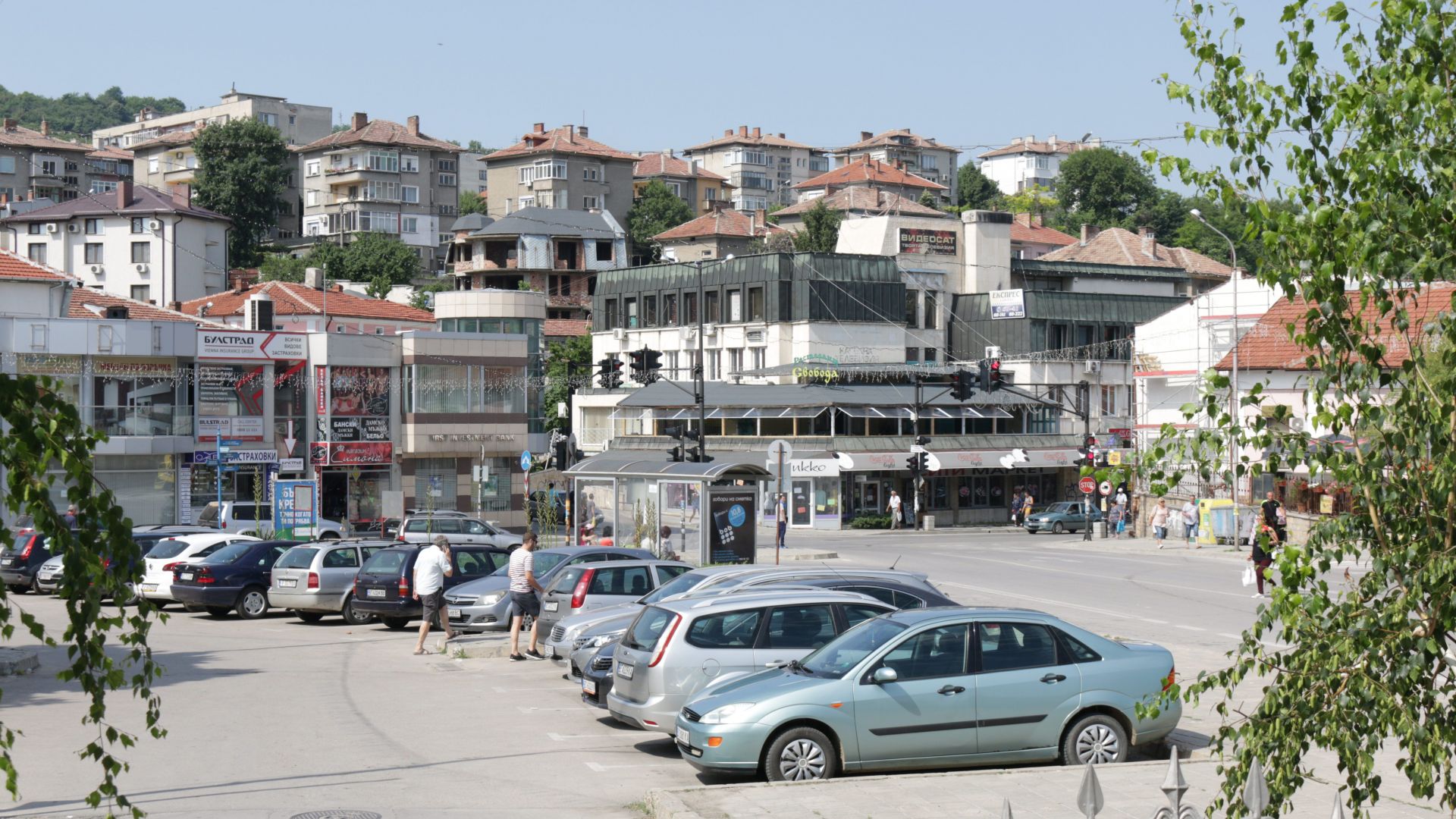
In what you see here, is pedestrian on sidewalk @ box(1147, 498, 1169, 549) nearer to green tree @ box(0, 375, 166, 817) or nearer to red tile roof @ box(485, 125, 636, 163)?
green tree @ box(0, 375, 166, 817)

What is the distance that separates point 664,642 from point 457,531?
28.2 metres

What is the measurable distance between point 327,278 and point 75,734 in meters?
97.6

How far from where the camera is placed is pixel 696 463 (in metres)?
31.1

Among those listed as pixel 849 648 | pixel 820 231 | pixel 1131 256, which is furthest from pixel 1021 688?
pixel 820 231

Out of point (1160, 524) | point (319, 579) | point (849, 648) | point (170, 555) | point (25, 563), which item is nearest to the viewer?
point (849, 648)

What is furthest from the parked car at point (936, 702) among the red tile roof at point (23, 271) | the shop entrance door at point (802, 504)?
the shop entrance door at point (802, 504)

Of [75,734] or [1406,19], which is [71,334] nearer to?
[75,734]

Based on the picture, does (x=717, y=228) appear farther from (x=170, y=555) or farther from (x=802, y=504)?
(x=170, y=555)

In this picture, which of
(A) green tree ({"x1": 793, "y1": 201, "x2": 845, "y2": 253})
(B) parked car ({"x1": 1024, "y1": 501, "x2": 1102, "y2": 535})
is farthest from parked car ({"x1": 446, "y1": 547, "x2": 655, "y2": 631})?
(A) green tree ({"x1": 793, "y1": 201, "x2": 845, "y2": 253})

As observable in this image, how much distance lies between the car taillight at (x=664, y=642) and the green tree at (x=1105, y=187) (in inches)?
5267

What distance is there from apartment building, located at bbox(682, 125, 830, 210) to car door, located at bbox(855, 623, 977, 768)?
149 metres

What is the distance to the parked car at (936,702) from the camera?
482 inches

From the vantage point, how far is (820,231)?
102188mm

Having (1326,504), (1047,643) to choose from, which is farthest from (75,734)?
(1326,504)
